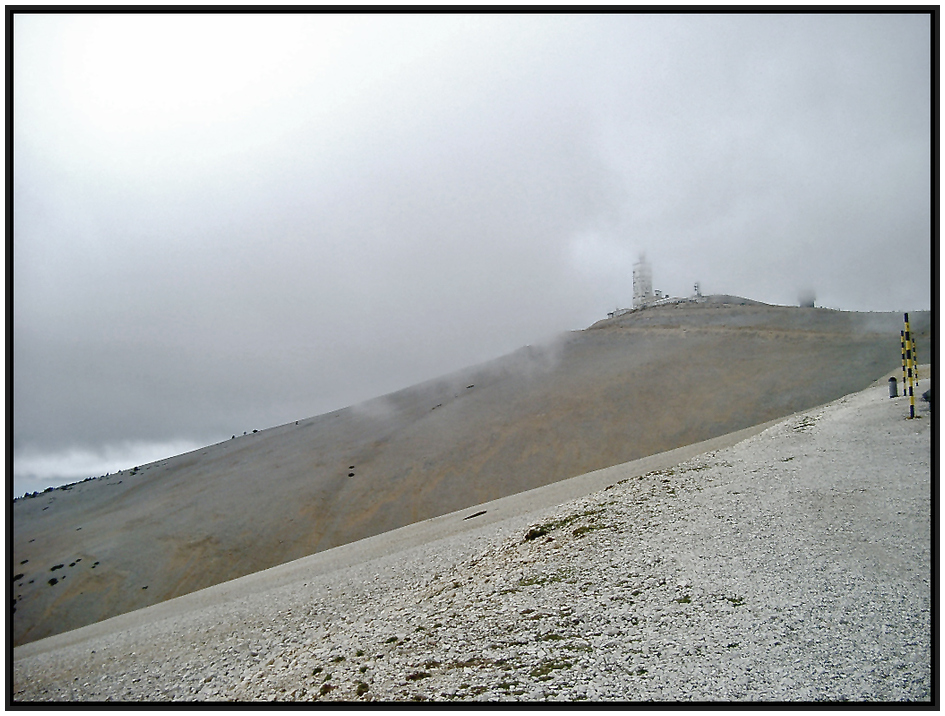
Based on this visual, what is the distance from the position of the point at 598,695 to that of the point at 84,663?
11.2 metres

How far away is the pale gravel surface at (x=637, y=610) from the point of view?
6.66m

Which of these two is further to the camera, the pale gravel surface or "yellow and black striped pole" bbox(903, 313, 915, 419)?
"yellow and black striped pole" bbox(903, 313, 915, 419)

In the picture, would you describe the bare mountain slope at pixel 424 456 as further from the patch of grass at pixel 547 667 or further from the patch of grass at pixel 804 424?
the patch of grass at pixel 547 667

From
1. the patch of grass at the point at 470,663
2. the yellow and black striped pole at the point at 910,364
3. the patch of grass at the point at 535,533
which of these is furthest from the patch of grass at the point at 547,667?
the yellow and black striped pole at the point at 910,364

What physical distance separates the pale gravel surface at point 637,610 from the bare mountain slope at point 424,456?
554 inches

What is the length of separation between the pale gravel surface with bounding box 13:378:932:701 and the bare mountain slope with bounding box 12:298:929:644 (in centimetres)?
1407

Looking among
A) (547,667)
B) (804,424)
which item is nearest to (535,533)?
(547,667)

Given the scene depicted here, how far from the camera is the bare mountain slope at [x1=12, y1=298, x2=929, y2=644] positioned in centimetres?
2702

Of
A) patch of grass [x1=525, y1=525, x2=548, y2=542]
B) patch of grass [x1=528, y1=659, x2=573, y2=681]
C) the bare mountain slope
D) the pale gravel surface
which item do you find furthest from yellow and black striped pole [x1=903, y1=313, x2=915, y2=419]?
the bare mountain slope

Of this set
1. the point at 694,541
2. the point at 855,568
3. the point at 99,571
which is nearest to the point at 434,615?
the point at 694,541

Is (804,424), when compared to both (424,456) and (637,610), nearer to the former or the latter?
(637,610)

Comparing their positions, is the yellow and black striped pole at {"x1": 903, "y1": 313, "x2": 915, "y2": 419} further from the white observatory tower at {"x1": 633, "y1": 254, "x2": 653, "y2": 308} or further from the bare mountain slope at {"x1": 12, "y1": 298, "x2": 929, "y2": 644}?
the white observatory tower at {"x1": 633, "y1": 254, "x2": 653, "y2": 308}

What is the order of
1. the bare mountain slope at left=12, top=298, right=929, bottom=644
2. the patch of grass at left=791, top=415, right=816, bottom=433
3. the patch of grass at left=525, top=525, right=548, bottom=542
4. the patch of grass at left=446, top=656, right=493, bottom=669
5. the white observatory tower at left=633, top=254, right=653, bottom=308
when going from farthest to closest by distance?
the white observatory tower at left=633, top=254, right=653, bottom=308 → the bare mountain slope at left=12, top=298, right=929, bottom=644 → the patch of grass at left=791, top=415, right=816, bottom=433 → the patch of grass at left=525, top=525, right=548, bottom=542 → the patch of grass at left=446, top=656, right=493, bottom=669

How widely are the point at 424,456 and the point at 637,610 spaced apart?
26.6 m
